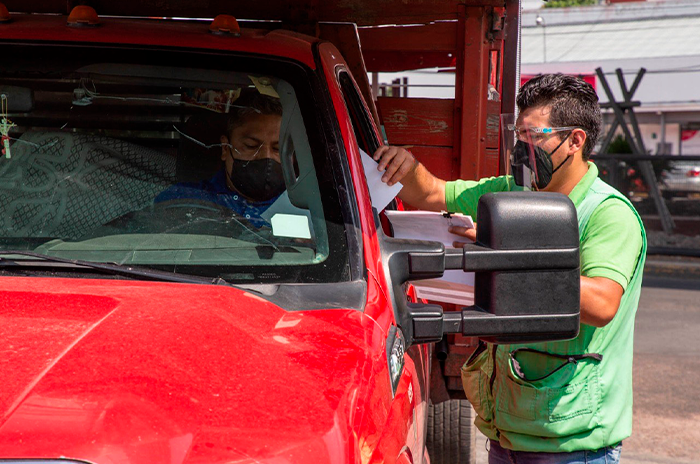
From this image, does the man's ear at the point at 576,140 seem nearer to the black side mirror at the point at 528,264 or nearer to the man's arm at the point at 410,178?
the man's arm at the point at 410,178

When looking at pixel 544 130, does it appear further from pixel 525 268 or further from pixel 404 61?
pixel 404 61

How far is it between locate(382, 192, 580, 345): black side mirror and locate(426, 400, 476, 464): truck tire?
7.73 ft

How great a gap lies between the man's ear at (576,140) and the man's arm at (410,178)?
0.53 meters

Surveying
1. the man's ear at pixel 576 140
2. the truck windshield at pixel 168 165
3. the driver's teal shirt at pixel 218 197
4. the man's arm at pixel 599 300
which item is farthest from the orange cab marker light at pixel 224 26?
the man's arm at pixel 599 300

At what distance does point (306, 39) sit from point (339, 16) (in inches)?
48.8

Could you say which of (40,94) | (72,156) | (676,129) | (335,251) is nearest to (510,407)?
(335,251)

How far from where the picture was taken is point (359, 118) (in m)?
3.24

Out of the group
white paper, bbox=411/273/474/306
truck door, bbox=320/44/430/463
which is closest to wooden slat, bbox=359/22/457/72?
truck door, bbox=320/44/430/463

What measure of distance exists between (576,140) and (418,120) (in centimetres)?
188

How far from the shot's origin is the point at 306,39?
2.94 meters

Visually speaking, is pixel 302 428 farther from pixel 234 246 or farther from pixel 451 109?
pixel 451 109

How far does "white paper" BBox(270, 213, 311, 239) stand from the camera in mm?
2387

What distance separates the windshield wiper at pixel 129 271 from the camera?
2.09 metres

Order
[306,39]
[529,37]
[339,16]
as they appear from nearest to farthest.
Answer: [306,39]
[339,16]
[529,37]
